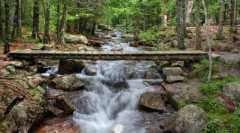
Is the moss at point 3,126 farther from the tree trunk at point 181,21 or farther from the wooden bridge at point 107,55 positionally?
the tree trunk at point 181,21

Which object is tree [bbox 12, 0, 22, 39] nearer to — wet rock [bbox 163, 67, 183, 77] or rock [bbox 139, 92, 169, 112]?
wet rock [bbox 163, 67, 183, 77]

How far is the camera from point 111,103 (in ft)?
37.7

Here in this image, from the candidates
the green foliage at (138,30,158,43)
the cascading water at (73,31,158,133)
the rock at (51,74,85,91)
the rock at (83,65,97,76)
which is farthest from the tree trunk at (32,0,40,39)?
the rock at (51,74,85,91)

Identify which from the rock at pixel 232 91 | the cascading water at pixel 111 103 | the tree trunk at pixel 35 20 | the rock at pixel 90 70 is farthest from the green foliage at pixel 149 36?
the rock at pixel 232 91

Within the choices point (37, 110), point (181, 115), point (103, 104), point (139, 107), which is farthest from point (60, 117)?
point (181, 115)

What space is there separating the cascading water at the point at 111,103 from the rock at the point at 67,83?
41 centimetres

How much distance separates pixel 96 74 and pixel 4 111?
616 cm

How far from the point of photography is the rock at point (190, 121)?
8.52m

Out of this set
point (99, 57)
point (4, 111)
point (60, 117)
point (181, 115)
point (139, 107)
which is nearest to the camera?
point (4, 111)

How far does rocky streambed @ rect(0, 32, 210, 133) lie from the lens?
28.6ft

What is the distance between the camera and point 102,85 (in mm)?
12711

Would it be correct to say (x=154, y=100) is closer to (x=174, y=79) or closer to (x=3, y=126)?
(x=174, y=79)

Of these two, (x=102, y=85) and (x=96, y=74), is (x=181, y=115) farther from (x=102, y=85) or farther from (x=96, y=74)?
(x=96, y=74)

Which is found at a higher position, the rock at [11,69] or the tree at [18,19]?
the tree at [18,19]
